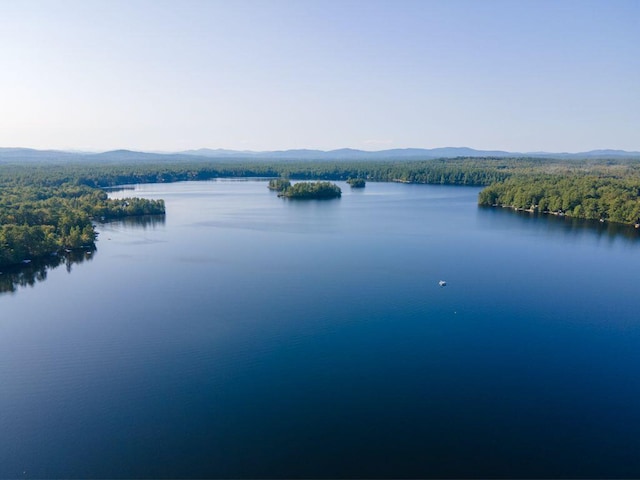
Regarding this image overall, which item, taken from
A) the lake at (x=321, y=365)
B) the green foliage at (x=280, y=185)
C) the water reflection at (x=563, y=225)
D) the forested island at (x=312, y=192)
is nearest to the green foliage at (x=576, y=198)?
the water reflection at (x=563, y=225)

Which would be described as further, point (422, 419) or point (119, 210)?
point (119, 210)

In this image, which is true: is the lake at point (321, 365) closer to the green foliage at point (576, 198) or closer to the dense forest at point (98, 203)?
the dense forest at point (98, 203)

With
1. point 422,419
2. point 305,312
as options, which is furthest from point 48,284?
point 422,419

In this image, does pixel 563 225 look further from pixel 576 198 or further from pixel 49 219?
pixel 49 219

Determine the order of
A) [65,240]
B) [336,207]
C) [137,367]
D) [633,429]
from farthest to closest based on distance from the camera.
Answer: [336,207], [65,240], [137,367], [633,429]

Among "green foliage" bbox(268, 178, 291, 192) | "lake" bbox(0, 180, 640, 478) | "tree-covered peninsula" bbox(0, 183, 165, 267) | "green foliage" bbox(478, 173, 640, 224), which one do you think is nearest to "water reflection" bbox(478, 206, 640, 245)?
"green foliage" bbox(478, 173, 640, 224)

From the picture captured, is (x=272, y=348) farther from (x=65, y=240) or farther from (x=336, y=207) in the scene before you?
(x=336, y=207)

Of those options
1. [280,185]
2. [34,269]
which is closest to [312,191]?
[280,185]
